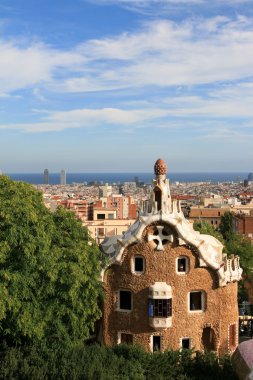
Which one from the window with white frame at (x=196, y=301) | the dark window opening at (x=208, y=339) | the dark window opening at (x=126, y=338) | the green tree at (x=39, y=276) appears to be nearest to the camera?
the green tree at (x=39, y=276)

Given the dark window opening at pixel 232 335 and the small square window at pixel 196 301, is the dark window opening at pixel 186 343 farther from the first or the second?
the dark window opening at pixel 232 335

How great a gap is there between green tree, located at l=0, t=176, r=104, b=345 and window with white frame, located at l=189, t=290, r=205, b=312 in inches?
187

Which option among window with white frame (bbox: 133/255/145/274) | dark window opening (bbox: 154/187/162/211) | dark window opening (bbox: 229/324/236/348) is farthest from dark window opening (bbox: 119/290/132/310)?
dark window opening (bbox: 229/324/236/348)

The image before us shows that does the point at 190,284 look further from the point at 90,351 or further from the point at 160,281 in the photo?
the point at 90,351

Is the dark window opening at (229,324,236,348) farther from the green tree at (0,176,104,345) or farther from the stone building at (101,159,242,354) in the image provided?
the green tree at (0,176,104,345)

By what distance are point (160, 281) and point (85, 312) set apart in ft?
13.5

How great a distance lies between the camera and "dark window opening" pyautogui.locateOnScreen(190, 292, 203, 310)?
2883 centimetres

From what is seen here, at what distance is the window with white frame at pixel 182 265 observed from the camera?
28453 millimetres

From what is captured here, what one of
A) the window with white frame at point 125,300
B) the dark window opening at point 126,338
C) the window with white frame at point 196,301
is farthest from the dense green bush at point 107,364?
the window with white frame at point 125,300

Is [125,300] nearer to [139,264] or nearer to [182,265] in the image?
[139,264]

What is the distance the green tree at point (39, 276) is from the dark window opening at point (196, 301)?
15.6 ft

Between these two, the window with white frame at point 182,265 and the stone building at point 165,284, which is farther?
the window with white frame at point 182,265

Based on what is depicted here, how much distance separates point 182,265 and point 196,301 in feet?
6.60

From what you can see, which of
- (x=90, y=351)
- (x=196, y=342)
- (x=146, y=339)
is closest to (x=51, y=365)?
(x=90, y=351)
